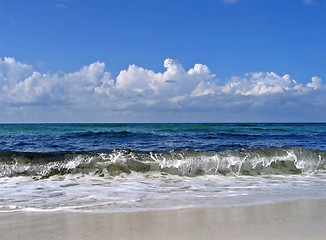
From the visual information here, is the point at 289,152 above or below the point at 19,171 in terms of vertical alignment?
above

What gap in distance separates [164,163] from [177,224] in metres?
5.77

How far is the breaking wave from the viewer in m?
9.20

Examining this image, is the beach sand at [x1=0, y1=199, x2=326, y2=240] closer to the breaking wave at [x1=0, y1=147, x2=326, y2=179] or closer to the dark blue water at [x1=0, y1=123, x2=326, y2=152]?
the breaking wave at [x1=0, y1=147, x2=326, y2=179]

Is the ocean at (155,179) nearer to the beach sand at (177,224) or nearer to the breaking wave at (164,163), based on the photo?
the breaking wave at (164,163)

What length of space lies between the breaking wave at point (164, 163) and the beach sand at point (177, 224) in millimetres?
4393

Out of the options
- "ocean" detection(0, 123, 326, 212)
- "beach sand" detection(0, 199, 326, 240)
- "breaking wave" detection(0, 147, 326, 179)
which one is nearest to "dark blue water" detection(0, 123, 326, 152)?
"breaking wave" detection(0, 147, 326, 179)

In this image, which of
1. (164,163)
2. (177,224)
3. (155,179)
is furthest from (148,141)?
(177,224)

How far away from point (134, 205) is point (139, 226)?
1248 millimetres

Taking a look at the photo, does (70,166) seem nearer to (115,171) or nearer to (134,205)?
(115,171)

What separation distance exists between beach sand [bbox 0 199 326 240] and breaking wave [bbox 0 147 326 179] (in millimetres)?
4393

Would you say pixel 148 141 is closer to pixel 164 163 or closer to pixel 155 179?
pixel 164 163

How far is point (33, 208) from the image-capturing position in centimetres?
487

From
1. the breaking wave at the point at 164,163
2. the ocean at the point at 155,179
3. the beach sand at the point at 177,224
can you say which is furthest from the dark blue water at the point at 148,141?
the beach sand at the point at 177,224

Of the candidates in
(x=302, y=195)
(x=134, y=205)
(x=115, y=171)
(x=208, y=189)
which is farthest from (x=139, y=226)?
(x=115, y=171)
